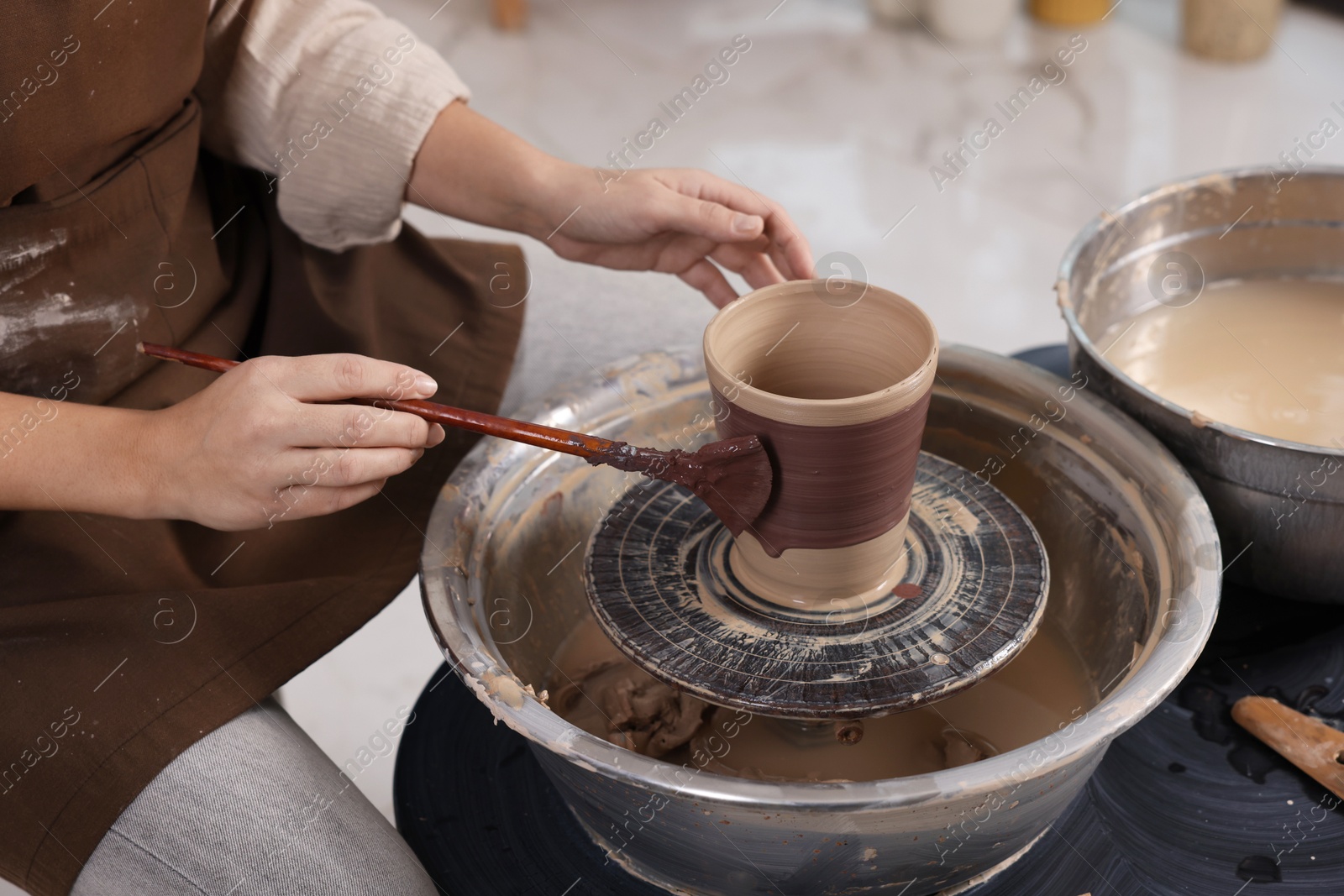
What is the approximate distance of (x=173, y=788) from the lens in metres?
0.94

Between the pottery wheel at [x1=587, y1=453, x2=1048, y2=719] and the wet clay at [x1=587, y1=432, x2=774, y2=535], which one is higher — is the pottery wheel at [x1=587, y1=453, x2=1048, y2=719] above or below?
below

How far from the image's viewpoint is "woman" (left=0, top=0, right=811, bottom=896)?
94cm

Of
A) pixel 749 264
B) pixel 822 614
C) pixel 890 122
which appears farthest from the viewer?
pixel 890 122

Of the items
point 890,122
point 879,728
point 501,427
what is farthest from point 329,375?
point 890,122

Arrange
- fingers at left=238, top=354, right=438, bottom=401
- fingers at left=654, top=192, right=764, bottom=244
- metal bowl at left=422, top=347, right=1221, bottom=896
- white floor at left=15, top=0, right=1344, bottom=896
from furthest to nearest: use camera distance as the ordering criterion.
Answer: white floor at left=15, top=0, right=1344, bottom=896
fingers at left=654, top=192, right=764, bottom=244
fingers at left=238, top=354, right=438, bottom=401
metal bowl at left=422, top=347, right=1221, bottom=896

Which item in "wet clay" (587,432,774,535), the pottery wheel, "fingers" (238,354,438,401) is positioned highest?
"fingers" (238,354,438,401)

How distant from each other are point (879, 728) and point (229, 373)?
2.29 ft

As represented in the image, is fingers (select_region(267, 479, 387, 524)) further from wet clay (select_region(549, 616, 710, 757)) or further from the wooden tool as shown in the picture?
the wooden tool

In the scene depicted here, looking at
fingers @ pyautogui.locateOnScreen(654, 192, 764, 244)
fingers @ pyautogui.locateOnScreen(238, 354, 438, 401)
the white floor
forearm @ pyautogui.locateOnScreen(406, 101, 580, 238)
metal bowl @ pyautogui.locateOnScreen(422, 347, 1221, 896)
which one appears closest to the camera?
metal bowl @ pyautogui.locateOnScreen(422, 347, 1221, 896)

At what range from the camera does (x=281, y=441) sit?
928 mm

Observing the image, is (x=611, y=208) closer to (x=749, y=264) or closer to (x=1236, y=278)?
(x=749, y=264)

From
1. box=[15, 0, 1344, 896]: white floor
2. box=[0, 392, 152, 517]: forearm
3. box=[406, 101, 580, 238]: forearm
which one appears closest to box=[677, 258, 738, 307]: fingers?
box=[406, 101, 580, 238]: forearm

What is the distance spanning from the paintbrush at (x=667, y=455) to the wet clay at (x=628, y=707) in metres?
0.21

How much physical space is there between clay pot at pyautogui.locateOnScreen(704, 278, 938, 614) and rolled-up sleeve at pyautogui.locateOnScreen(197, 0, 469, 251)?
55cm
